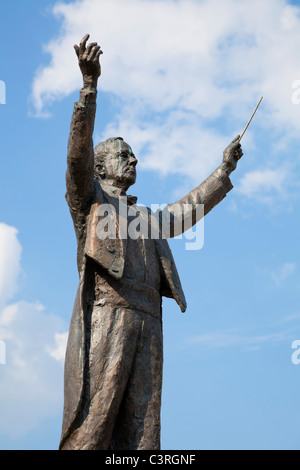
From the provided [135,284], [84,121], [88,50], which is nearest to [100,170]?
[84,121]

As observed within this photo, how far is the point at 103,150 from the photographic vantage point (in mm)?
9242

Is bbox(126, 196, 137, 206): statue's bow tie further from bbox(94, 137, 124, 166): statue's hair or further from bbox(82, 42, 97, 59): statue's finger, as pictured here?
bbox(82, 42, 97, 59): statue's finger

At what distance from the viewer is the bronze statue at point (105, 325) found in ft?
26.2

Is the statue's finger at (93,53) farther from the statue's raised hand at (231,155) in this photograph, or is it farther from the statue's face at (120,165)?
the statue's raised hand at (231,155)

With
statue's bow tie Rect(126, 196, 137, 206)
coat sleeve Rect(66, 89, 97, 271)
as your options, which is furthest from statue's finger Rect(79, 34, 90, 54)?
statue's bow tie Rect(126, 196, 137, 206)

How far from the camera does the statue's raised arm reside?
26.5ft

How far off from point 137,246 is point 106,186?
0.83 m

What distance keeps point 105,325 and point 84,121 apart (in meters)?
1.99

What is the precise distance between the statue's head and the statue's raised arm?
751 mm

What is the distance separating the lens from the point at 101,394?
314 inches

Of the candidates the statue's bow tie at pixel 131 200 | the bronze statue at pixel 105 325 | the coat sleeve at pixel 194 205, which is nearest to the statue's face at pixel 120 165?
the statue's bow tie at pixel 131 200

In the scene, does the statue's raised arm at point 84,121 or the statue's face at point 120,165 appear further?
the statue's face at point 120,165
